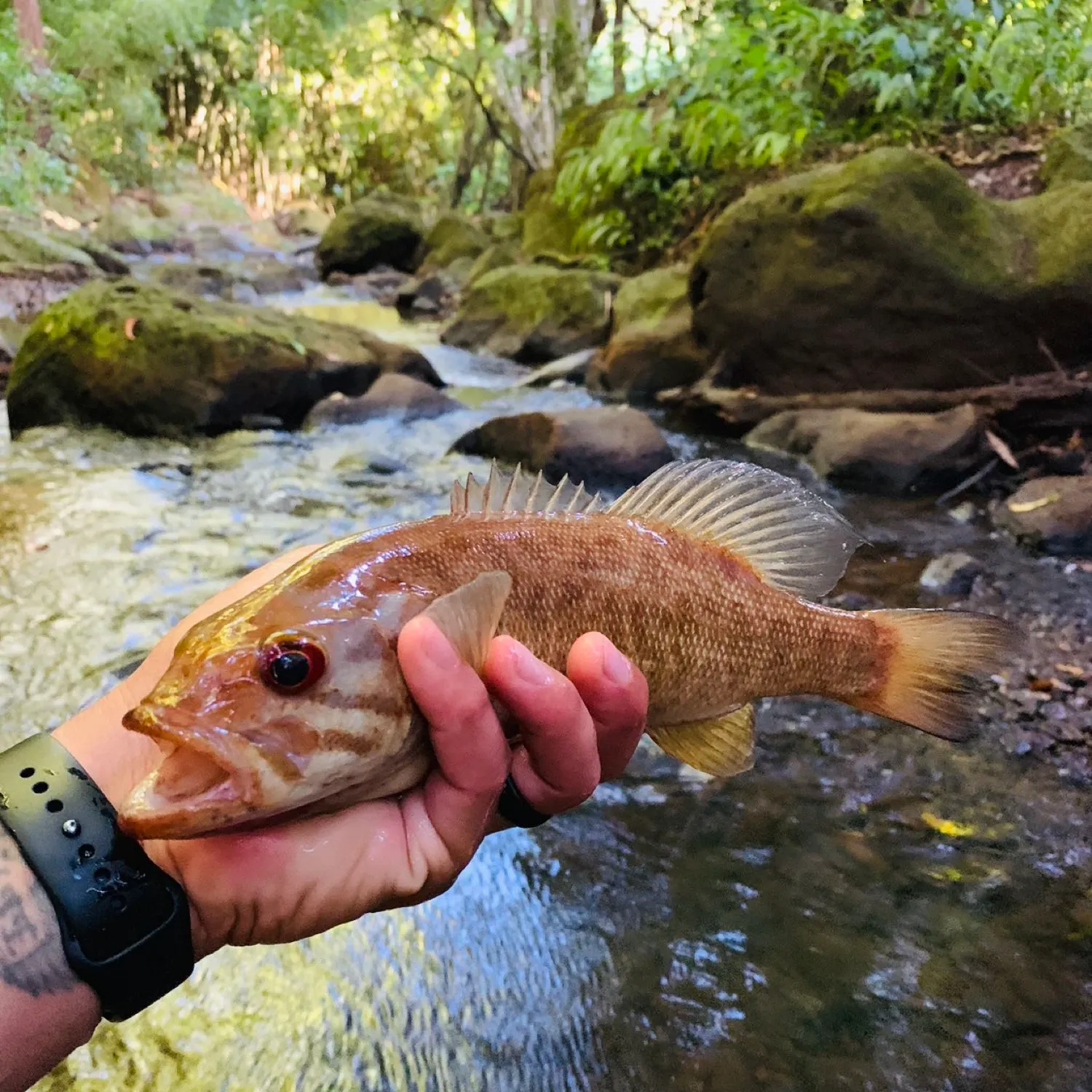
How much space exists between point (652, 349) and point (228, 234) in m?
20.3

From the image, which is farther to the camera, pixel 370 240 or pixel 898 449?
pixel 370 240

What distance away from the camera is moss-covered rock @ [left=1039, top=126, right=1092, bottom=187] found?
7473mm

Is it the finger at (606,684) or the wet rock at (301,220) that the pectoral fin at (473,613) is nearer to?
the finger at (606,684)

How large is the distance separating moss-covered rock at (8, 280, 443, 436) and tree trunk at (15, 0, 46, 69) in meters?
11.2

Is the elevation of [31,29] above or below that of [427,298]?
above

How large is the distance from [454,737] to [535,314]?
416 inches

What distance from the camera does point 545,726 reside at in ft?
5.36

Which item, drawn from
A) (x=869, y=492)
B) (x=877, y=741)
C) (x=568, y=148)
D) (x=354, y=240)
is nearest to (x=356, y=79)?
(x=354, y=240)

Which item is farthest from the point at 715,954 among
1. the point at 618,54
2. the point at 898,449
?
the point at 618,54

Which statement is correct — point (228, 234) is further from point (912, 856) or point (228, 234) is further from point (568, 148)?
point (912, 856)

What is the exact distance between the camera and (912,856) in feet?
9.91

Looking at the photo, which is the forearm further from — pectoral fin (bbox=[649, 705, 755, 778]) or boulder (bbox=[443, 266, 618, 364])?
boulder (bbox=[443, 266, 618, 364])

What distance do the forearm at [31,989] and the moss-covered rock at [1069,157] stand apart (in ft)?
28.3

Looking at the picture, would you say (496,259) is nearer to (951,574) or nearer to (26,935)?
(951,574)
